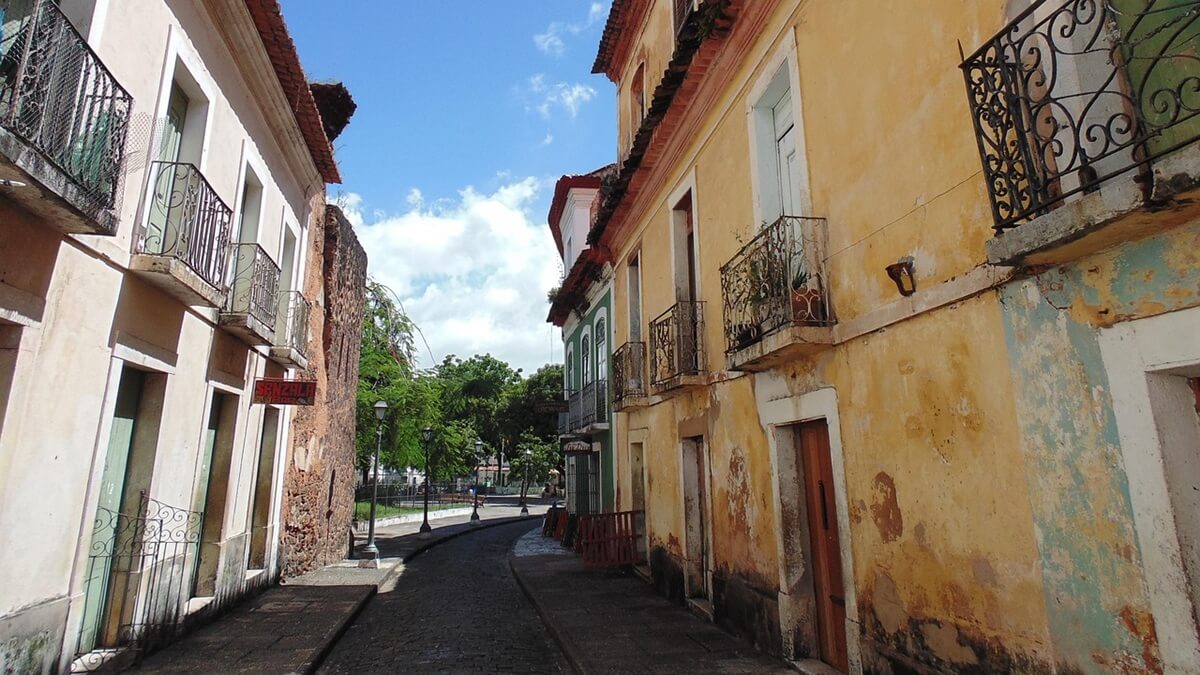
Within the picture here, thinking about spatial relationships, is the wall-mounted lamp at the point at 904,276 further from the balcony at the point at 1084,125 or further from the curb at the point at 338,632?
the curb at the point at 338,632

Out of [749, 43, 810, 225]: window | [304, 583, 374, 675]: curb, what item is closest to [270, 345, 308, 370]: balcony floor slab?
[304, 583, 374, 675]: curb

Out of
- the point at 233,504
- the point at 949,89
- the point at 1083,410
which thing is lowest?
the point at 233,504

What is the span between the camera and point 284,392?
8.40 meters

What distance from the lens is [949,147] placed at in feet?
12.7

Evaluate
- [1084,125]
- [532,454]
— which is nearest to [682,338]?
[1084,125]

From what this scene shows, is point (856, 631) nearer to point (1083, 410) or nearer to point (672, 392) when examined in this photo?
point (1083, 410)

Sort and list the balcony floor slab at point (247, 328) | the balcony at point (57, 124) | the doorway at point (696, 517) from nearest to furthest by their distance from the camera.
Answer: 1. the balcony at point (57, 124)
2. the balcony floor slab at point (247, 328)
3. the doorway at point (696, 517)

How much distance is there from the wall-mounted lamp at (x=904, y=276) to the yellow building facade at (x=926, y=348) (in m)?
0.02

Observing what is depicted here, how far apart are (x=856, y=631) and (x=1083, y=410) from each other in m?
2.54

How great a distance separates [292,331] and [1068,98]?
30.9ft

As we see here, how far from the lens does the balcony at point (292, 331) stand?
9.07m

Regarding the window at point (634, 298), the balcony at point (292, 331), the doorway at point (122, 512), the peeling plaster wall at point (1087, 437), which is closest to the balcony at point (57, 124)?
the doorway at point (122, 512)

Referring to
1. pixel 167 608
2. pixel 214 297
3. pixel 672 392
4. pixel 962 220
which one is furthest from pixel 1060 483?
pixel 167 608

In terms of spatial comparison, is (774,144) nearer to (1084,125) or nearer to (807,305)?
(807,305)
